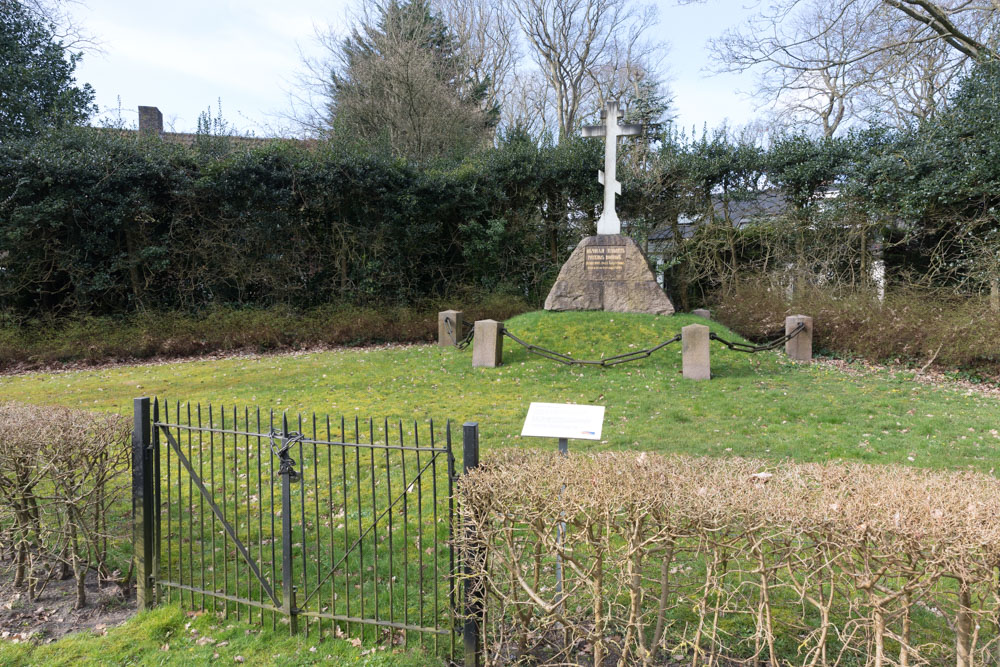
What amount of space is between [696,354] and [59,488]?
7.88 m

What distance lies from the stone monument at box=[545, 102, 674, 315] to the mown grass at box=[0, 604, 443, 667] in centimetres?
1022

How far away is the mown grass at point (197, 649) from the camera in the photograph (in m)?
3.05

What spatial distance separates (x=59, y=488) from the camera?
3480 mm

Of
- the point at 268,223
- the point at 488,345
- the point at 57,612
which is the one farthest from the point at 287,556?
the point at 268,223

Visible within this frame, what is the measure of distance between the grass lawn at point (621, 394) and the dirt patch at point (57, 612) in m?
3.19

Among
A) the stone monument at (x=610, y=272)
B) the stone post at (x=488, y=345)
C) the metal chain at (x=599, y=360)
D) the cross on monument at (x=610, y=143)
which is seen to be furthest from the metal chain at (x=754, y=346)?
the cross on monument at (x=610, y=143)

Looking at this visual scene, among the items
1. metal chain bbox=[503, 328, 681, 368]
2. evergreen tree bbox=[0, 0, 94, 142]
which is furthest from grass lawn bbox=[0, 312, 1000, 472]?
evergreen tree bbox=[0, 0, 94, 142]

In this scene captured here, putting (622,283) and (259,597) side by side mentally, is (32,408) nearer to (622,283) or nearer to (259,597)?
(259,597)

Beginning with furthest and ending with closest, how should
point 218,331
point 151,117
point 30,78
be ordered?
1. point 151,117
2. point 30,78
3. point 218,331

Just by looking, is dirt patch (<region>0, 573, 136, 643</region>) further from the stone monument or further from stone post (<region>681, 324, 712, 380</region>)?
the stone monument

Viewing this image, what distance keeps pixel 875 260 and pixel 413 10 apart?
54.6 ft

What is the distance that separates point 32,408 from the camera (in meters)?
4.00

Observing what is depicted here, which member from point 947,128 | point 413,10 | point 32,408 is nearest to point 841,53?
point 947,128

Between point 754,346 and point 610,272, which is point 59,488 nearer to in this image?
point 754,346
